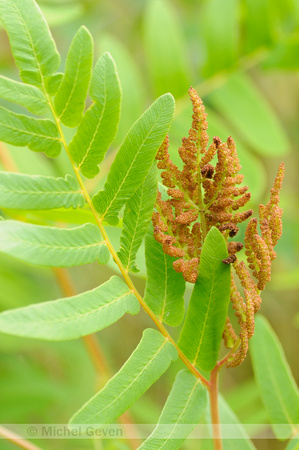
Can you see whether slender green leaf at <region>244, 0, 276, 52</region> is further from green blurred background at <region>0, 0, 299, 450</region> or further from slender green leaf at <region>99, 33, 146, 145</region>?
slender green leaf at <region>99, 33, 146, 145</region>

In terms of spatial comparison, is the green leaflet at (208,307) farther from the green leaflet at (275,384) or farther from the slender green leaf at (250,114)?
the slender green leaf at (250,114)

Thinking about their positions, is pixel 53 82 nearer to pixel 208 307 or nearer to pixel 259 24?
pixel 208 307

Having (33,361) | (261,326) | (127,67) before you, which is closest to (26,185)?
(261,326)

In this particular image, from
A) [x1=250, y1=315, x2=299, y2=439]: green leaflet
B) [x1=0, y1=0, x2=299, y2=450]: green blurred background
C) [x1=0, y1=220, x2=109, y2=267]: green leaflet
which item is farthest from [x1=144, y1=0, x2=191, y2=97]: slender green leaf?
[x1=0, y1=220, x2=109, y2=267]: green leaflet

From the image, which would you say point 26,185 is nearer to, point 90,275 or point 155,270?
point 155,270

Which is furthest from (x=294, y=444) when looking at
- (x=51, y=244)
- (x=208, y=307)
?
(x=51, y=244)
